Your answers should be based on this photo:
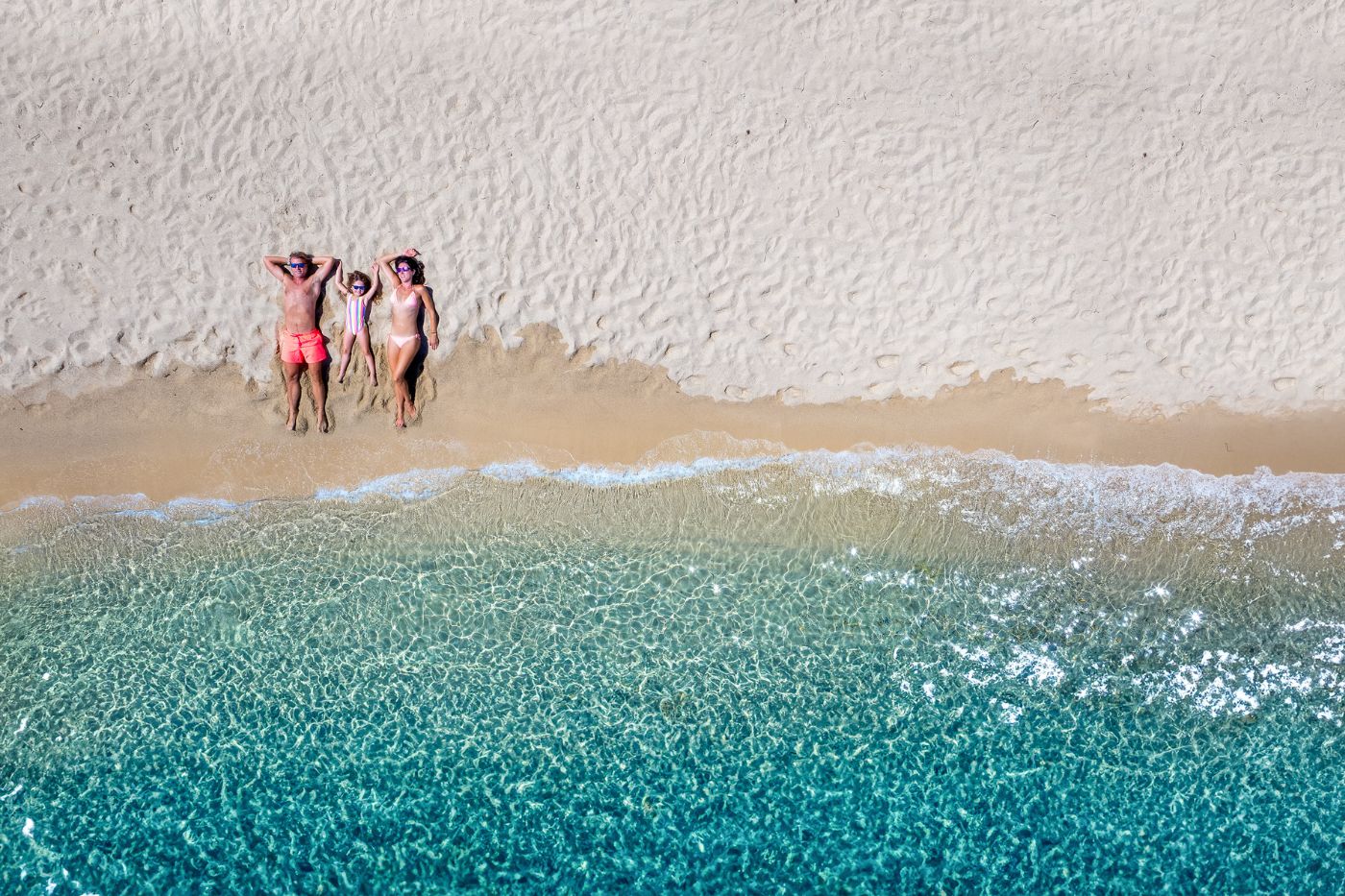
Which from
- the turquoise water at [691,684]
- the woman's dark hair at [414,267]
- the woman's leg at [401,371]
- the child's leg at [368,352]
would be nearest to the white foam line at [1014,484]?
the turquoise water at [691,684]

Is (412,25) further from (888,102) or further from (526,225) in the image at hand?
(888,102)

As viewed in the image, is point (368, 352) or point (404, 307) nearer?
point (404, 307)

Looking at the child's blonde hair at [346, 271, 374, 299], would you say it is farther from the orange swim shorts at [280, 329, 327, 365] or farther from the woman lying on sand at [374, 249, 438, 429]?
the orange swim shorts at [280, 329, 327, 365]

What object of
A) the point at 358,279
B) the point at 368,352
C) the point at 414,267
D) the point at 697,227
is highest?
the point at 697,227

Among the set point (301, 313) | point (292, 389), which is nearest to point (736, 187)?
point (301, 313)

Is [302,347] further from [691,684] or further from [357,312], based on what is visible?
[691,684]

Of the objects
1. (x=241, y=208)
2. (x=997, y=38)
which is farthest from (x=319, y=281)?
(x=997, y=38)

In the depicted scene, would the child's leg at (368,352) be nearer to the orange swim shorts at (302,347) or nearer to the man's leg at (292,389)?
the orange swim shorts at (302,347)
